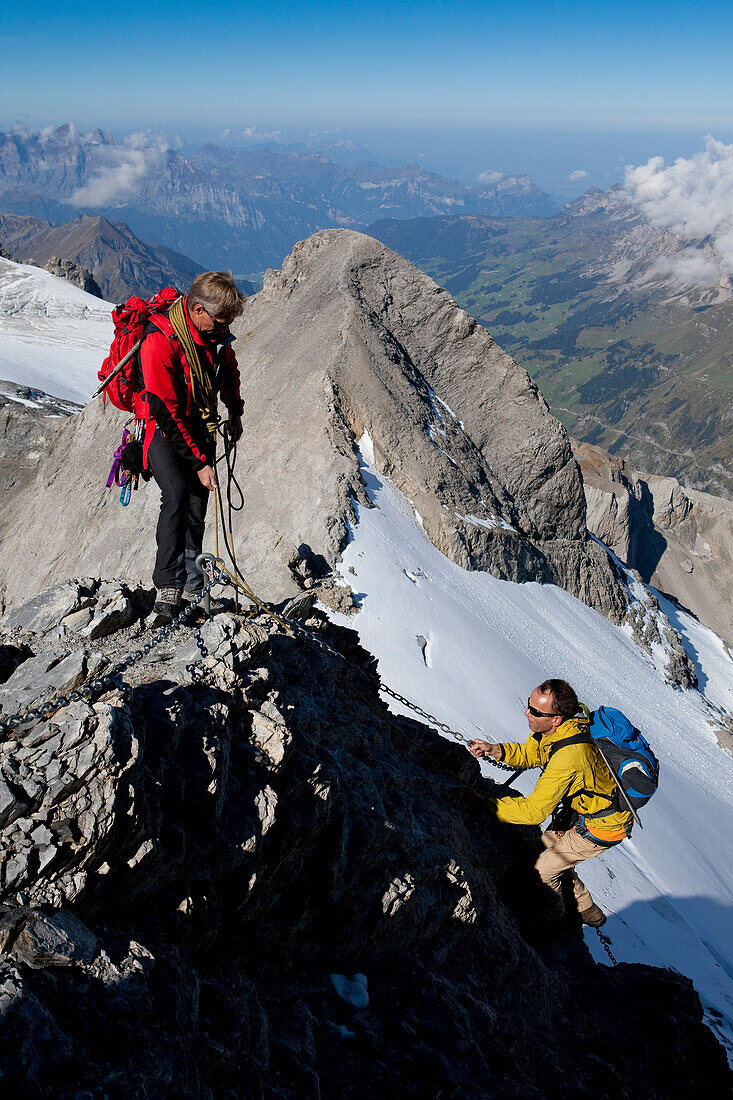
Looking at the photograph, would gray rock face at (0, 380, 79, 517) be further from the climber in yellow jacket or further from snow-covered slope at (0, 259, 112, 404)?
the climber in yellow jacket

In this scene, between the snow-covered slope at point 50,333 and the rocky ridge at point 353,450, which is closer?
the rocky ridge at point 353,450

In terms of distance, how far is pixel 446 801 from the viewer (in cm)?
869

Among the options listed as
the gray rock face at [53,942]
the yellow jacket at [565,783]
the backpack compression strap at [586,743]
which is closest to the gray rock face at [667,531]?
the yellow jacket at [565,783]

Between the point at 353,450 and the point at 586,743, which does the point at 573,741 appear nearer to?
the point at 586,743

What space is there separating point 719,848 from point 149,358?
74.5 feet

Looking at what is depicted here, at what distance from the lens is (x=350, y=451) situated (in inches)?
973

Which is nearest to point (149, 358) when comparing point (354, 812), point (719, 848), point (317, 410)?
point (354, 812)

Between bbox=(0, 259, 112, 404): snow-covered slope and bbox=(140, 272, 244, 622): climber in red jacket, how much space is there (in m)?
63.4

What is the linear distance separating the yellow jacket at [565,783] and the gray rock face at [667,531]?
5496 centimetres

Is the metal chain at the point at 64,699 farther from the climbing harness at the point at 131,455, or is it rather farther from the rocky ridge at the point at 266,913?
the climbing harness at the point at 131,455

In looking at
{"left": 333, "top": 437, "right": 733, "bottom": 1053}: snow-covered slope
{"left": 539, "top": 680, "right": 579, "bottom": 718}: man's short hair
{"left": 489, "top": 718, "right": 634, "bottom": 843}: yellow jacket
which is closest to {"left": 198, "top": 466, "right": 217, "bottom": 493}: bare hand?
{"left": 539, "top": 680, "right": 579, "bottom": 718}: man's short hair

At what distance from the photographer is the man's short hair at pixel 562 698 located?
23.5 feet

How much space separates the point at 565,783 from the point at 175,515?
5.49m

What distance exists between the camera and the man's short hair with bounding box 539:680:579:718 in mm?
7168
